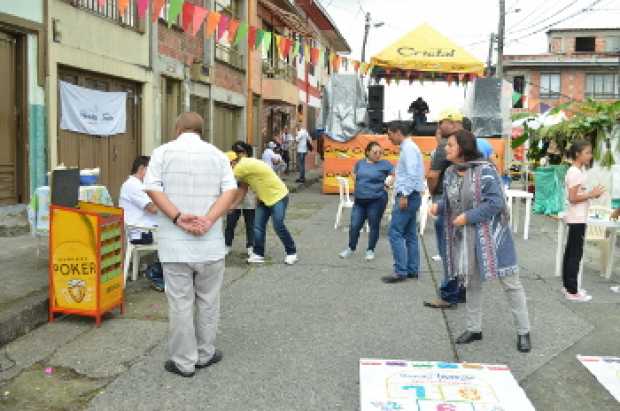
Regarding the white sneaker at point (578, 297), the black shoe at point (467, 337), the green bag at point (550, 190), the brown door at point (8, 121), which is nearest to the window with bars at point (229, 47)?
the green bag at point (550, 190)

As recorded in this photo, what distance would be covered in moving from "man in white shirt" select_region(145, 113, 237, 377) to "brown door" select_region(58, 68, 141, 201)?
7.64 meters

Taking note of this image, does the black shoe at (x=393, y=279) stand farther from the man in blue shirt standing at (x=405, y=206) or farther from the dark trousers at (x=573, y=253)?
the dark trousers at (x=573, y=253)

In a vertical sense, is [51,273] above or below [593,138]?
below

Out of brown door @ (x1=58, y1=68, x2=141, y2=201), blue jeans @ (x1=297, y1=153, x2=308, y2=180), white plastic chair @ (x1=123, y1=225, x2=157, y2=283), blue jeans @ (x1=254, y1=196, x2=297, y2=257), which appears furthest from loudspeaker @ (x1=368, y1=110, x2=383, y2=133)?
white plastic chair @ (x1=123, y1=225, x2=157, y2=283)

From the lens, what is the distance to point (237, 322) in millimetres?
5934

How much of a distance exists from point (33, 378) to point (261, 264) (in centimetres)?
442

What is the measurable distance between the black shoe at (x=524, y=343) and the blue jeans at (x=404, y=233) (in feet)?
8.35

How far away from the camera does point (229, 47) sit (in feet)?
68.5

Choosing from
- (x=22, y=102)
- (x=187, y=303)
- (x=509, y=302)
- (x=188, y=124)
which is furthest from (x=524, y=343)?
(x=22, y=102)

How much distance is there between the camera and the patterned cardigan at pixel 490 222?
5090mm

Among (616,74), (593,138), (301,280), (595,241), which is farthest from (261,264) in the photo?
(616,74)

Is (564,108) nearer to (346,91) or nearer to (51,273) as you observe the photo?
(346,91)

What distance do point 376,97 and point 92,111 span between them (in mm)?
9577

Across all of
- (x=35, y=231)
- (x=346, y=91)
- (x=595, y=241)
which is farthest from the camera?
(x=346, y=91)
